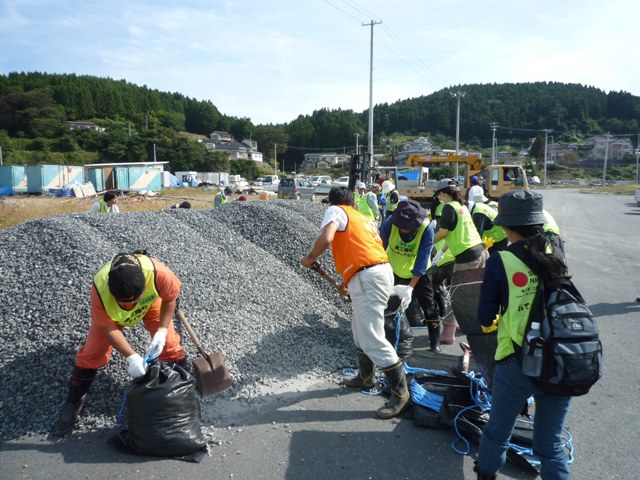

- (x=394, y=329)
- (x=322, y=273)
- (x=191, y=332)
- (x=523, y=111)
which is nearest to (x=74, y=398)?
(x=191, y=332)

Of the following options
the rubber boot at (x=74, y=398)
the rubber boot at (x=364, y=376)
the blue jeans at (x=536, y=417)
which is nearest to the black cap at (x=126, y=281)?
the rubber boot at (x=74, y=398)

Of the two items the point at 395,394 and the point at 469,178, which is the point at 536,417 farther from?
the point at 469,178

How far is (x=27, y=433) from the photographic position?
125 inches

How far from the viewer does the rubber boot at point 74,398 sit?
3.15 metres

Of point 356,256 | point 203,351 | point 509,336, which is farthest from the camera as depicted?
point 203,351

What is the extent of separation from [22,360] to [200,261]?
7.68 feet

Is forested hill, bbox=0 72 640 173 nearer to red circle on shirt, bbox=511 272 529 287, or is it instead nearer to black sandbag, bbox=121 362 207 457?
black sandbag, bbox=121 362 207 457

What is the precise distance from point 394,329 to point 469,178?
20.9m

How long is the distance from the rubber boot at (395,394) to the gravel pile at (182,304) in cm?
91

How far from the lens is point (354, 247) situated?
3520 millimetres

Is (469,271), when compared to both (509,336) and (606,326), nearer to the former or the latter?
(509,336)

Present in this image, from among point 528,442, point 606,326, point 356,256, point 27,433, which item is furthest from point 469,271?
point 27,433

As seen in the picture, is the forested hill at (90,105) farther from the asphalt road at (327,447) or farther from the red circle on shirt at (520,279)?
the red circle on shirt at (520,279)

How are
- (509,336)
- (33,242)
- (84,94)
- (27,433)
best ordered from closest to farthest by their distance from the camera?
(509,336)
(27,433)
(33,242)
(84,94)
